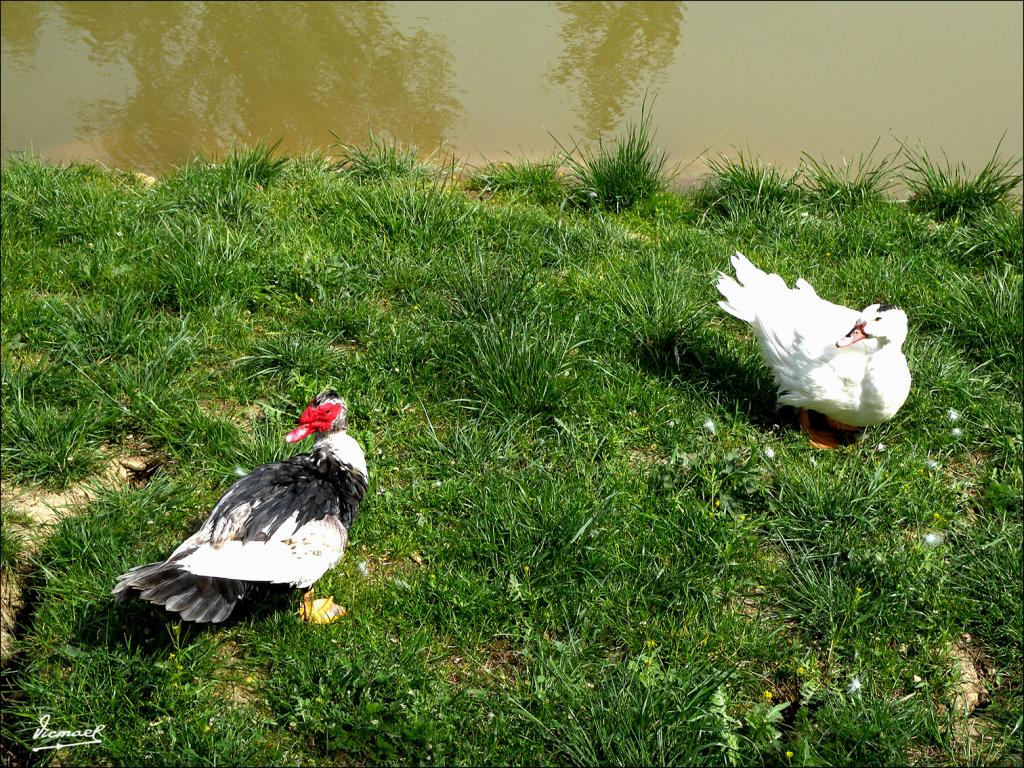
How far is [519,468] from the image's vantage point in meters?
3.42

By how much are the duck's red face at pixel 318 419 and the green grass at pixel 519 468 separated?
12.7 inches

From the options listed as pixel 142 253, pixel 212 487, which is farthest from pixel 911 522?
pixel 142 253

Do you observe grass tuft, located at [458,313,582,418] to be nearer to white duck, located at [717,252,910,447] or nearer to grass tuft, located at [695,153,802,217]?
white duck, located at [717,252,910,447]

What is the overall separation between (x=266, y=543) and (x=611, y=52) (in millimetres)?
5385

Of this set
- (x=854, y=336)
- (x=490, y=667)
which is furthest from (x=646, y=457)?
(x=490, y=667)

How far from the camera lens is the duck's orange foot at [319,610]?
288 centimetres

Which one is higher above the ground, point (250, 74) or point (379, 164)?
point (379, 164)

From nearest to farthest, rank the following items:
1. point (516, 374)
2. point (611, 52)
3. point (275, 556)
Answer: point (275, 556) → point (516, 374) → point (611, 52)

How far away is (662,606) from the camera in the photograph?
2.91m

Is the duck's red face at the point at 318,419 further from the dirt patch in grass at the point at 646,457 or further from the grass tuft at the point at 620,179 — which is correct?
the grass tuft at the point at 620,179

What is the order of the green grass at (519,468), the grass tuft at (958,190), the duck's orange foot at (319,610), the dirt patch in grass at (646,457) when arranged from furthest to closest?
the grass tuft at (958,190)
the dirt patch in grass at (646,457)
the duck's orange foot at (319,610)
the green grass at (519,468)

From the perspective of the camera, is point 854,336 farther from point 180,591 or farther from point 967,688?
point 180,591

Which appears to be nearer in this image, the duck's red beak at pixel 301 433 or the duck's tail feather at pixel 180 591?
the duck's tail feather at pixel 180 591

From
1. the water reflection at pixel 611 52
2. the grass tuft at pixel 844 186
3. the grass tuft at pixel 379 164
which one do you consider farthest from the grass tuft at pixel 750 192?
the grass tuft at pixel 379 164
